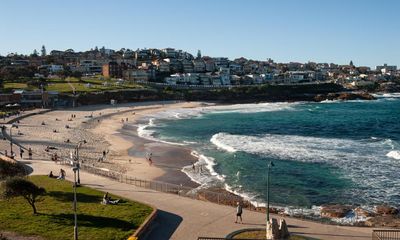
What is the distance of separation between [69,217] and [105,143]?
27883mm

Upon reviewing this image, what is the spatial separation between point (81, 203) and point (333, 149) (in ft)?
94.0

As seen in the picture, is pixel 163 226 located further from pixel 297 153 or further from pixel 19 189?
pixel 297 153

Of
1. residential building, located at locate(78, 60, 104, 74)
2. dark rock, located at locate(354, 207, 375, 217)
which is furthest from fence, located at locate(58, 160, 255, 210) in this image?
residential building, located at locate(78, 60, 104, 74)

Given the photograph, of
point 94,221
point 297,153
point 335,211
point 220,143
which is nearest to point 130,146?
point 220,143

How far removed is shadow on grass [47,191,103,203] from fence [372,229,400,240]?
12.3 m

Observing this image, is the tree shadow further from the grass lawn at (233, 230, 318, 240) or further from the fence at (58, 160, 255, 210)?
the fence at (58, 160, 255, 210)

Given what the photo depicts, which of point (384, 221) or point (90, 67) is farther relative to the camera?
point (90, 67)

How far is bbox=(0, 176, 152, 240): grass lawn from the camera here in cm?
1712

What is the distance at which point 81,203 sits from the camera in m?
20.9

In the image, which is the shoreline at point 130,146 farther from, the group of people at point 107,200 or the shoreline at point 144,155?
the group of people at point 107,200

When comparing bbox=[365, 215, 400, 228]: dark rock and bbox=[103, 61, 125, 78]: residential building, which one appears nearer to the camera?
bbox=[365, 215, 400, 228]: dark rock

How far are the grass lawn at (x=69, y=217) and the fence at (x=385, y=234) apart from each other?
8996 mm

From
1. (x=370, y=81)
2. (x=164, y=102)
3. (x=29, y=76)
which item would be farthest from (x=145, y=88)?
(x=370, y=81)

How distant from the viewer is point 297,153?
1587 inches
